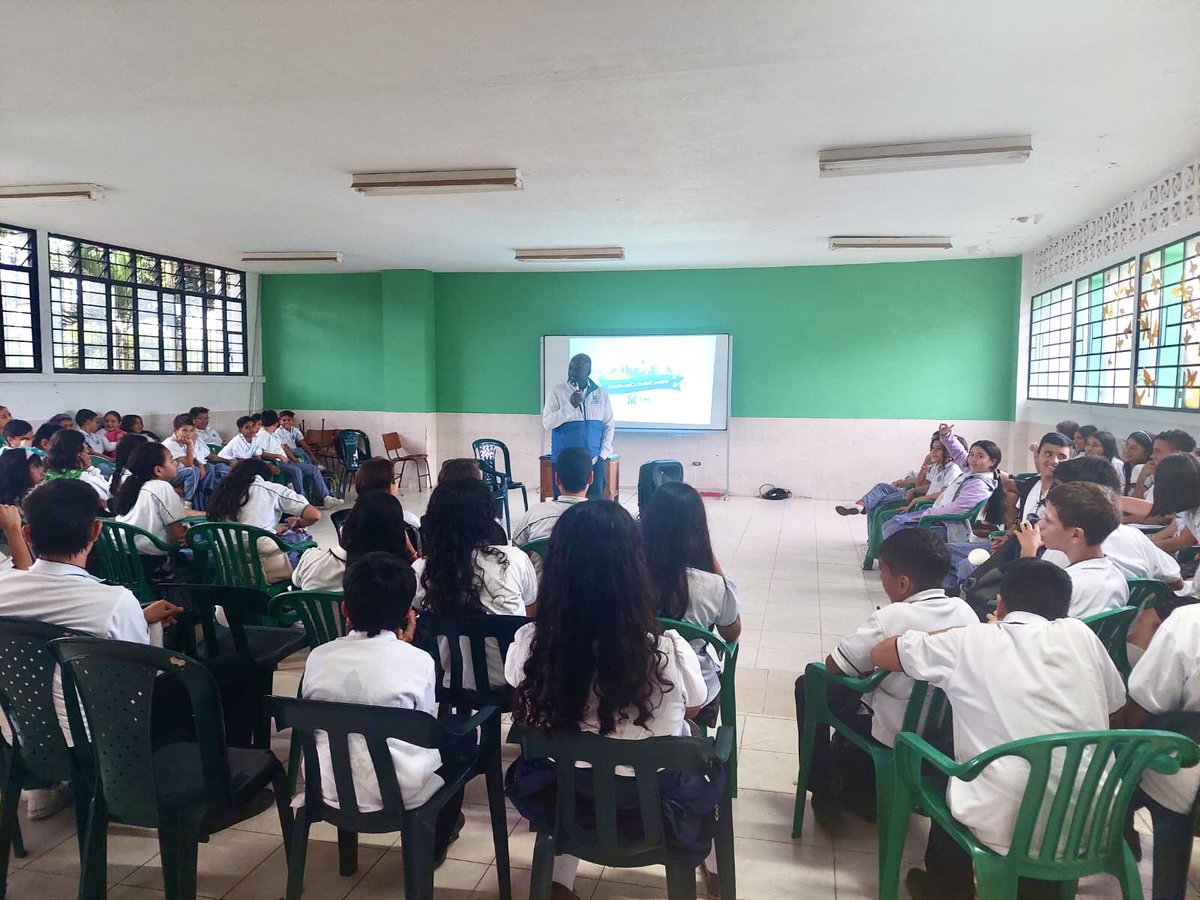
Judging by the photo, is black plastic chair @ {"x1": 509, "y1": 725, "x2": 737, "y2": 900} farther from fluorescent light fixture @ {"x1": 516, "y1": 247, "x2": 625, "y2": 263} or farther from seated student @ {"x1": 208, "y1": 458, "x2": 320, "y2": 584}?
fluorescent light fixture @ {"x1": 516, "y1": 247, "x2": 625, "y2": 263}

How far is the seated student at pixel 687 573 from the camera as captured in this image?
232 cm

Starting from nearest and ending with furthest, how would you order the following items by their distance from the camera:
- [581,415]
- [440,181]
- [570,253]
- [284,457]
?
[440,181] < [581,415] < [284,457] < [570,253]

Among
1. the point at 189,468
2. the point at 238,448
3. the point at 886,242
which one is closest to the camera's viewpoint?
the point at 189,468

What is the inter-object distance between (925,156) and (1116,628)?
124 inches

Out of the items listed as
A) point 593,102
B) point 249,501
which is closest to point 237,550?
point 249,501

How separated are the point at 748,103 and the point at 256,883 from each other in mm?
3780

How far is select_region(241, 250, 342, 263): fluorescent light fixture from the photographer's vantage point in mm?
8641

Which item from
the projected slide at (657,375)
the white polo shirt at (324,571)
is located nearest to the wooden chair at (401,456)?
the projected slide at (657,375)

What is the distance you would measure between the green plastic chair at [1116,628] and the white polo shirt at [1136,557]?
1.64 ft

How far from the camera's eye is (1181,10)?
2.91m

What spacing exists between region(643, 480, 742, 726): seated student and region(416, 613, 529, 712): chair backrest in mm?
431

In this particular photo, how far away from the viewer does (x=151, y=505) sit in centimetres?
372

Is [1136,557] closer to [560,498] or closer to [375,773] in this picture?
[560,498]

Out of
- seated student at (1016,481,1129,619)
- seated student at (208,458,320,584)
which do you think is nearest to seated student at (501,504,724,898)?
seated student at (1016,481,1129,619)
